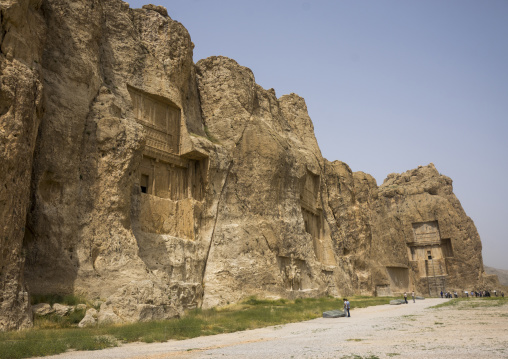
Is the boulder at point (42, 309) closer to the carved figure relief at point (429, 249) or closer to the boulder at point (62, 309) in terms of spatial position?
the boulder at point (62, 309)

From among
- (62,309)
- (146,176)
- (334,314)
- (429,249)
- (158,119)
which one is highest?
(158,119)

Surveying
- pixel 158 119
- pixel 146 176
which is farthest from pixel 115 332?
pixel 158 119

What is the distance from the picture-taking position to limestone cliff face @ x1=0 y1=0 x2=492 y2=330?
44.9ft

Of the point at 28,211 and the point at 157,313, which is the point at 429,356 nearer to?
the point at 157,313

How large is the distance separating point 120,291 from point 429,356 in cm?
989

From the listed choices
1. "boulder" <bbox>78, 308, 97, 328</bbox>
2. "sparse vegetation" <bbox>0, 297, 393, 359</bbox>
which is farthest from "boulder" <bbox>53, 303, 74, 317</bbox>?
"boulder" <bbox>78, 308, 97, 328</bbox>

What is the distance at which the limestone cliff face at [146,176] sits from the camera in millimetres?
13688

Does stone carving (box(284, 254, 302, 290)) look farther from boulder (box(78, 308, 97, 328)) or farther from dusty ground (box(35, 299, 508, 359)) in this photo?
boulder (box(78, 308, 97, 328))

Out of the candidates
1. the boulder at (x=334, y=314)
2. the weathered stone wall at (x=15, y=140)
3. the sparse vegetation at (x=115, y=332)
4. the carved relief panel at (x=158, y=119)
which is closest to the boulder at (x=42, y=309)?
the sparse vegetation at (x=115, y=332)

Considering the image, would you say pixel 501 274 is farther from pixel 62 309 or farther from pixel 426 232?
pixel 62 309

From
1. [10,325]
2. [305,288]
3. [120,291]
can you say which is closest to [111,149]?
[120,291]

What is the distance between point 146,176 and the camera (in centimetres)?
2162

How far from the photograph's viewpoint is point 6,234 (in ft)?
39.7

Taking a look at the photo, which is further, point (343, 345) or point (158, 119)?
point (158, 119)
